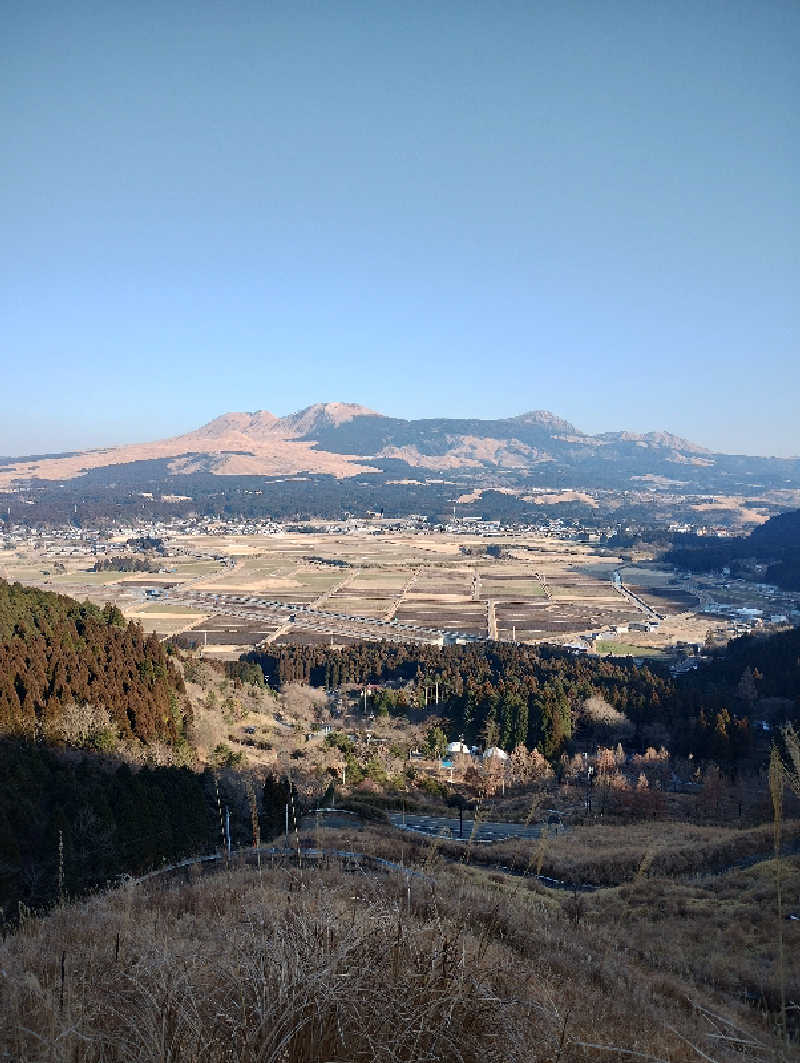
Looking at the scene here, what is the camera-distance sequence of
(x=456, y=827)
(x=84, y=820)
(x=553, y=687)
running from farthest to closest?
(x=553, y=687)
(x=456, y=827)
(x=84, y=820)

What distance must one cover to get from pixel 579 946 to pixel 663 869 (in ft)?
29.0

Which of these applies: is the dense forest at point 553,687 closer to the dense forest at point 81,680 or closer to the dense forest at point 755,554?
the dense forest at point 81,680

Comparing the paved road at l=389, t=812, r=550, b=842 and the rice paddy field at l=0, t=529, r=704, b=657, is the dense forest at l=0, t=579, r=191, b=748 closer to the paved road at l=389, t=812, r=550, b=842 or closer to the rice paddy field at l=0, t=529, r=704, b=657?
the paved road at l=389, t=812, r=550, b=842

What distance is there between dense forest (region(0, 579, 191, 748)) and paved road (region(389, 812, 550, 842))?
9.27 m

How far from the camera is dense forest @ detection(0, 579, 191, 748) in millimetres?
21297

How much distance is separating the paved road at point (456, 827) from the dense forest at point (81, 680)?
927cm

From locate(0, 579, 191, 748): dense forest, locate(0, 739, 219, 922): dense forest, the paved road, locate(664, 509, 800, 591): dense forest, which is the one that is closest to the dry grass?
locate(0, 739, 219, 922): dense forest

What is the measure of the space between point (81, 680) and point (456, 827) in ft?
46.0

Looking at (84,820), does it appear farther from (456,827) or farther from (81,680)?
(456,827)

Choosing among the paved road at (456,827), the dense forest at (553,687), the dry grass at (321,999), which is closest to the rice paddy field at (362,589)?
the dense forest at (553,687)

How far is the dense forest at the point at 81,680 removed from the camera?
21297mm

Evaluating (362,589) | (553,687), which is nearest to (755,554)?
(362,589)

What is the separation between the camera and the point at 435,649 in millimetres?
58250

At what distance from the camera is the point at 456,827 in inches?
865
